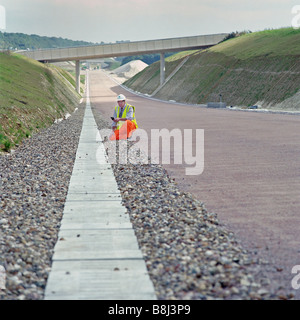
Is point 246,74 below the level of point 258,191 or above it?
above

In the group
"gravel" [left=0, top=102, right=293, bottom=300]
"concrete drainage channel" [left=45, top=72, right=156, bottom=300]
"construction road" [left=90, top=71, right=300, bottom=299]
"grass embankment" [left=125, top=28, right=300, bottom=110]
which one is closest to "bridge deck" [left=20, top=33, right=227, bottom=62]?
"grass embankment" [left=125, top=28, right=300, bottom=110]

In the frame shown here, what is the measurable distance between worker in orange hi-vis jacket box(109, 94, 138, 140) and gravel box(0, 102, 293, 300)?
25.0 ft

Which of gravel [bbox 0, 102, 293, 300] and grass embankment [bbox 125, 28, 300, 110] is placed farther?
grass embankment [bbox 125, 28, 300, 110]

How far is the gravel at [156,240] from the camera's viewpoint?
562 cm

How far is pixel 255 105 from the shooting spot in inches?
1994

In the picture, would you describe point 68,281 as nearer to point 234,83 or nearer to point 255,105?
point 255,105

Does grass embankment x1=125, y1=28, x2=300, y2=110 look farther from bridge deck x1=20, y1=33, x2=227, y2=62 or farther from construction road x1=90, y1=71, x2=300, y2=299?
construction road x1=90, y1=71, x2=300, y2=299

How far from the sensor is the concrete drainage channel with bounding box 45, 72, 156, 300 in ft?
17.9

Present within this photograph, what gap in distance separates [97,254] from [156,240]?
1.02 meters

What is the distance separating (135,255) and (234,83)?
58944 millimetres

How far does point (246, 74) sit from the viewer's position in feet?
206

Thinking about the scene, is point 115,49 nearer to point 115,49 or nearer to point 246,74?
point 115,49

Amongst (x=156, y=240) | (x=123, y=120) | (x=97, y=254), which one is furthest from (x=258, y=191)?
(x=123, y=120)

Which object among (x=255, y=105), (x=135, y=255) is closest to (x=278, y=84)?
(x=255, y=105)
